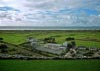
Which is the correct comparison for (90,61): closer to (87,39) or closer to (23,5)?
(87,39)

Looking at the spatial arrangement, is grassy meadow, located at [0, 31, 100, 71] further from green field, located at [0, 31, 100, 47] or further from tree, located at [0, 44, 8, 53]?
tree, located at [0, 44, 8, 53]

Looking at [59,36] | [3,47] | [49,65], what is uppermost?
[59,36]

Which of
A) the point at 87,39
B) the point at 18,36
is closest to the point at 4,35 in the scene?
the point at 18,36

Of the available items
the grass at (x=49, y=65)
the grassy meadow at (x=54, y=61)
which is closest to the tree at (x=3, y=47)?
the grassy meadow at (x=54, y=61)

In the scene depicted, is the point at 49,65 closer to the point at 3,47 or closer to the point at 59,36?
the point at 59,36

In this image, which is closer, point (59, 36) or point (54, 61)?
point (54, 61)

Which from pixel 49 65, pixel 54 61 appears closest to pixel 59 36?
pixel 54 61
